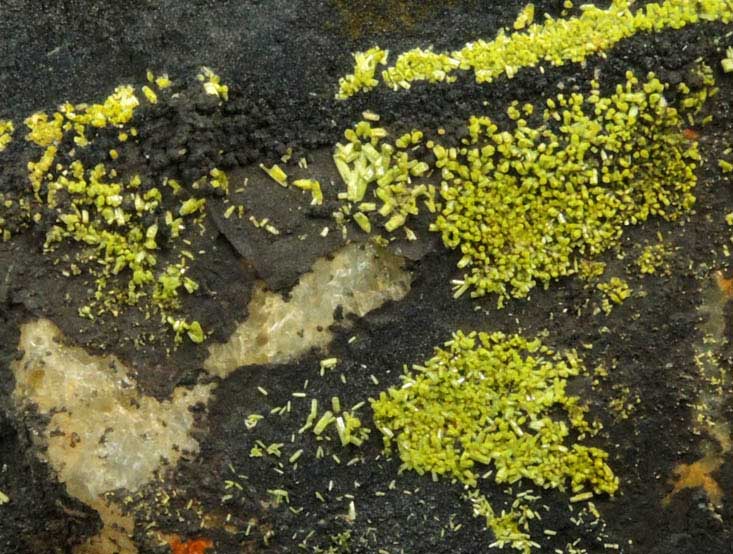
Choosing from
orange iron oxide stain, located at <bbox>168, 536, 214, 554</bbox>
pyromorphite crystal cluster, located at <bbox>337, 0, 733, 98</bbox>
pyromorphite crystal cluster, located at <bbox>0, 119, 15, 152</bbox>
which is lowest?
orange iron oxide stain, located at <bbox>168, 536, 214, 554</bbox>

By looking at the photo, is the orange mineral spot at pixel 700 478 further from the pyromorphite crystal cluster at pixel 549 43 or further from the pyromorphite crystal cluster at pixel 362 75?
the pyromorphite crystal cluster at pixel 362 75

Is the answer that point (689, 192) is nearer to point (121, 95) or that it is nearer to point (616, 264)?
point (616, 264)

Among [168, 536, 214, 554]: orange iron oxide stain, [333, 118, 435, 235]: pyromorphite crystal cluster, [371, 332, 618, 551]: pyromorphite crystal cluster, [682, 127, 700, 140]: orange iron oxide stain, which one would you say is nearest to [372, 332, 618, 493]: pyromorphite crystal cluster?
[371, 332, 618, 551]: pyromorphite crystal cluster

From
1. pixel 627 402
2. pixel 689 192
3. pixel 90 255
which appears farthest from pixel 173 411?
pixel 689 192

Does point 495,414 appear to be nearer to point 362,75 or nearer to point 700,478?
point 700,478

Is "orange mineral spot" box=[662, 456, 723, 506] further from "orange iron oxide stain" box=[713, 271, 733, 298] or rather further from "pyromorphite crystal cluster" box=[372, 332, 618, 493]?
"orange iron oxide stain" box=[713, 271, 733, 298]

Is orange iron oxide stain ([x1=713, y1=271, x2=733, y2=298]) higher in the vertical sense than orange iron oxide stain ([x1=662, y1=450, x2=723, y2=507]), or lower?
higher

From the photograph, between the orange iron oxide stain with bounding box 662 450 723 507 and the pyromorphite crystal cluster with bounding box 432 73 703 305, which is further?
the orange iron oxide stain with bounding box 662 450 723 507

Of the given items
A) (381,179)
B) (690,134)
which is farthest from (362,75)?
(690,134)
